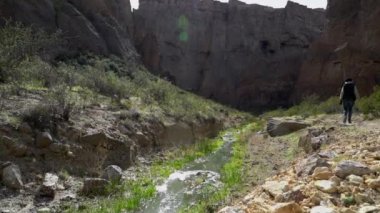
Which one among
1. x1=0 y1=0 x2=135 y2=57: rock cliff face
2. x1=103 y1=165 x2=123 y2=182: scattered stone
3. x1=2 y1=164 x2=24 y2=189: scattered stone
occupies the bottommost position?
x1=103 y1=165 x2=123 y2=182: scattered stone

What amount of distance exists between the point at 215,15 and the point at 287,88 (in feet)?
61.7

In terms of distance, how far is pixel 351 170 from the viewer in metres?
7.78

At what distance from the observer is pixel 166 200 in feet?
38.8

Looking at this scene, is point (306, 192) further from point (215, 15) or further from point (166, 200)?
point (215, 15)

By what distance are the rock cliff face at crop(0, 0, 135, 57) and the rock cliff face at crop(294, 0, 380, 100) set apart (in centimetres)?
2103

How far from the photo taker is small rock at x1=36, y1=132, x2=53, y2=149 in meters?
12.4

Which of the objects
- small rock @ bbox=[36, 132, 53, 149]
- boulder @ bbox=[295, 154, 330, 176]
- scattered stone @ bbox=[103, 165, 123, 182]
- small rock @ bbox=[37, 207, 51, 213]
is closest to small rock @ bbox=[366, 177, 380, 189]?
boulder @ bbox=[295, 154, 330, 176]

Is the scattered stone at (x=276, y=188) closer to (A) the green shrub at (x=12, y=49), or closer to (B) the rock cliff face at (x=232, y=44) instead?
(A) the green shrub at (x=12, y=49)

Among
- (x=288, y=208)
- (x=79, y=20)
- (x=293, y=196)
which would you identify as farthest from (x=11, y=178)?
(x=79, y=20)

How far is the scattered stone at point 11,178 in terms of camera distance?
34.6 ft

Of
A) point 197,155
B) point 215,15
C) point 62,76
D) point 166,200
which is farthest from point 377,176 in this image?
point 215,15

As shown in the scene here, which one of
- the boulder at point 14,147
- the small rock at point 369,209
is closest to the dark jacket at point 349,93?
the small rock at point 369,209

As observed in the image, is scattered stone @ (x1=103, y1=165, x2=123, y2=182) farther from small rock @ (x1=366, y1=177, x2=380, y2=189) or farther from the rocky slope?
small rock @ (x1=366, y1=177, x2=380, y2=189)

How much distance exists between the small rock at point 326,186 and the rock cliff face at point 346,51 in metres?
33.4
